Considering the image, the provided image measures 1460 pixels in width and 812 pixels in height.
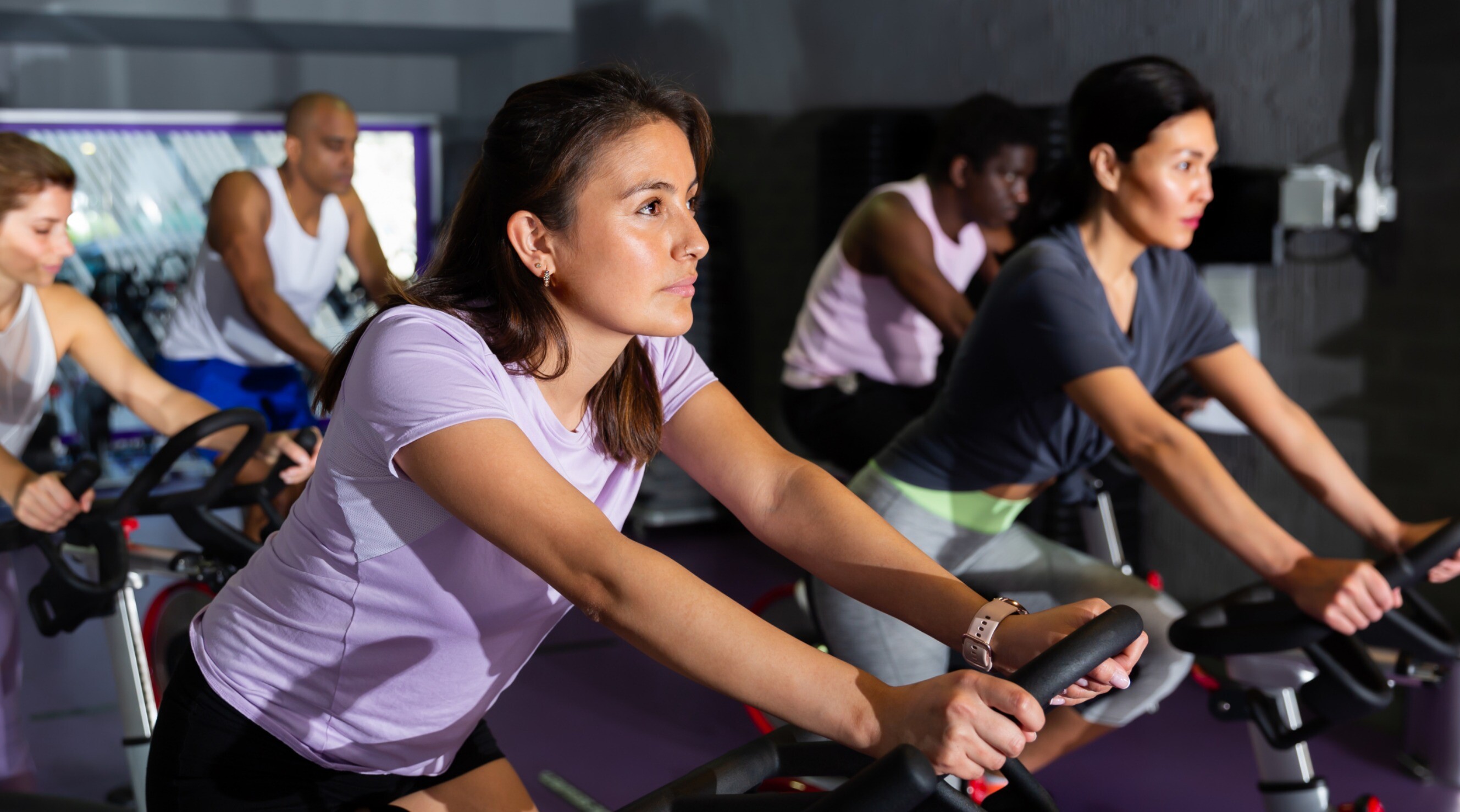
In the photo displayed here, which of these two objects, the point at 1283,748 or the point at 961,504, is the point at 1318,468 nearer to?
the point at 1283,748

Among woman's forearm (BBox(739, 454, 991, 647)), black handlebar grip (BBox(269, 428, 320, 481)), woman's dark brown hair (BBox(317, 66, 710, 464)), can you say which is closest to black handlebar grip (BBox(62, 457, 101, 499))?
black handlebar grip (BBox(269, 428, 320, 481))

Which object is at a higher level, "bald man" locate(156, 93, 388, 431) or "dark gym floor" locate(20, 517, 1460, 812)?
"bald man" locate(156, 93, 388, 431)

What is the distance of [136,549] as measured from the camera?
2447mm

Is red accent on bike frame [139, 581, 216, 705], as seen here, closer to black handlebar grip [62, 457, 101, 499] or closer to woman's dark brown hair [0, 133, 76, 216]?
black handlebar grip [62, 457, 101, 499]

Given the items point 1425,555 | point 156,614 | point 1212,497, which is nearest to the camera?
point 1425,555

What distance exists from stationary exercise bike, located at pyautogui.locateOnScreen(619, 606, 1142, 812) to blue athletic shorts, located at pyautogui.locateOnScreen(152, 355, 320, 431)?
2697mm

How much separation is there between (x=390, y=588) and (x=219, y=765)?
317 millimetres

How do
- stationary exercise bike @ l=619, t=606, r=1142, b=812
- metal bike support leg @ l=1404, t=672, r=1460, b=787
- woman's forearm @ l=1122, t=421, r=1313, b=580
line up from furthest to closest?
metal bike support leg @ l=1404, t=672, r=1460, b=787 < woman's forearm @ l=1122, t=421, r=1313, b=580 < stationary exercise bike @ l=619, t=606, r=1142, b=812

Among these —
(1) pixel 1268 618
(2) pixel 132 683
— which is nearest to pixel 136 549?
(2) pixel 132 683

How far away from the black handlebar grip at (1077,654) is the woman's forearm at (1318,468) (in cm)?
134

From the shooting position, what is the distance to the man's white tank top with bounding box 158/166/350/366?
349 cm


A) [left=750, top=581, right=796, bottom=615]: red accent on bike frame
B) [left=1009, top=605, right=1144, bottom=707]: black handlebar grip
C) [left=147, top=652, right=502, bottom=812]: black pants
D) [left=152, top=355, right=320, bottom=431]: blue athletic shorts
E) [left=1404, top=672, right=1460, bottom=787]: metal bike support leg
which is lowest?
[left=1404, top=672, right=1460, bottom=787]: metal bike support leg

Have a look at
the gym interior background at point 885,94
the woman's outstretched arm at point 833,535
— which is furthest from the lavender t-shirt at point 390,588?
the gym interior background at point 885,94

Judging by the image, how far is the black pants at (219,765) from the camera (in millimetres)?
Answer: 1421
